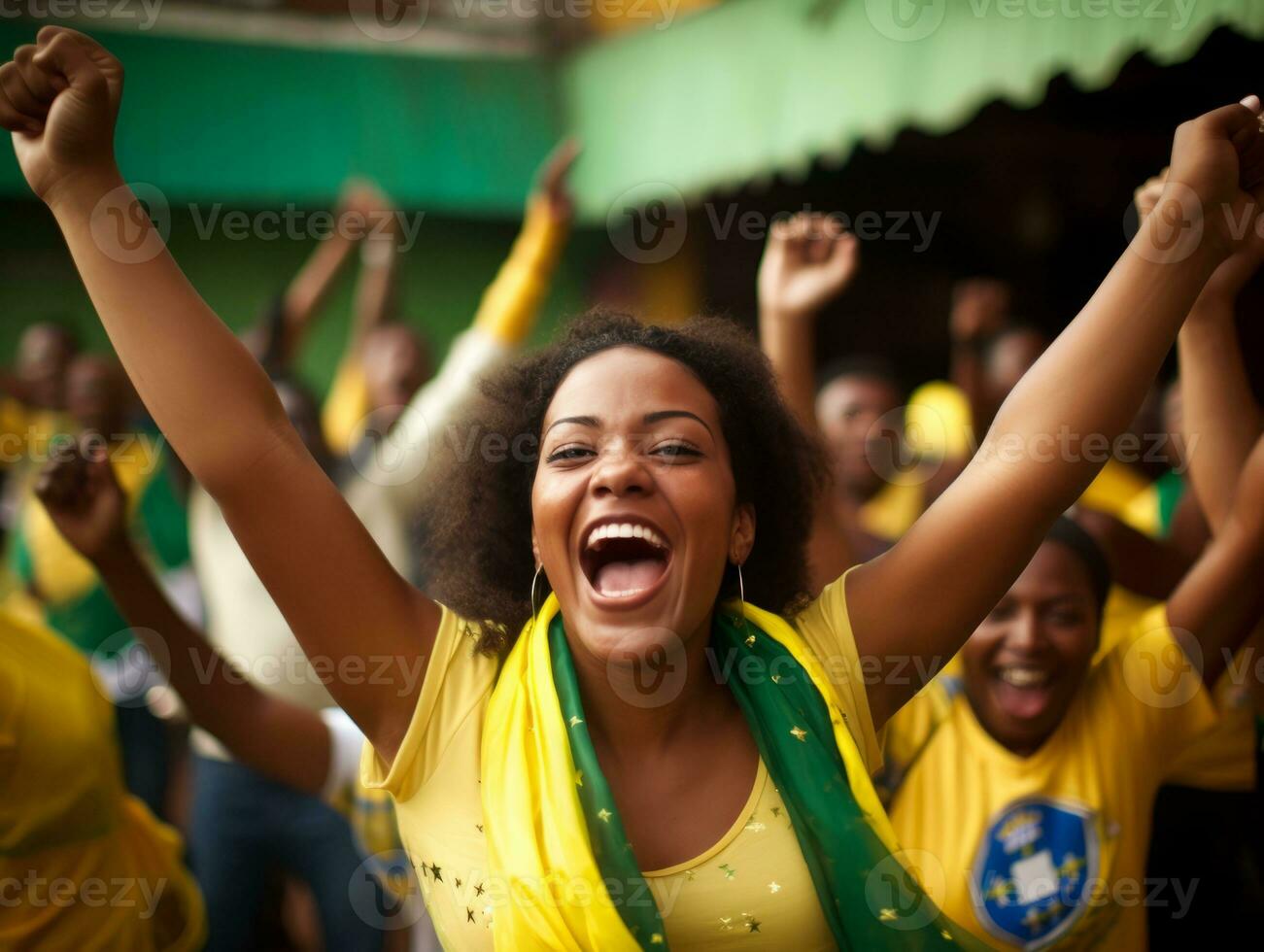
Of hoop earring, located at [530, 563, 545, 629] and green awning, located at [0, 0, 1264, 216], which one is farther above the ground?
green awning, located at [0, 0, 1264, 216]

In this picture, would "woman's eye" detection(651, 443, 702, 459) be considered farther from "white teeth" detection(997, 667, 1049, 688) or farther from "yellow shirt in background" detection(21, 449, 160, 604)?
"yellow shirt in background" detection(21, 449, 160, 604)

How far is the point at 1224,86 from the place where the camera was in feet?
15.0

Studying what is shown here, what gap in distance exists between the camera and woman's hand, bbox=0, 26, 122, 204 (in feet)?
4.76

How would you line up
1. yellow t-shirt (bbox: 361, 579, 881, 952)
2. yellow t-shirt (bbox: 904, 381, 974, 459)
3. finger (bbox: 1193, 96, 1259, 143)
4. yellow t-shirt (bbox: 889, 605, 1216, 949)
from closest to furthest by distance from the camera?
yellow t-shirt (bbox: 361, 579, 881, 952) < finger (bbox: 1193, 96, 1259, 143) < yellow t-shirt (bbox: 889, 605, 1216, 949) < yellow t-shirt (bbox: 904, 381, 974, 459)

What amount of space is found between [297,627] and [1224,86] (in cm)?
432

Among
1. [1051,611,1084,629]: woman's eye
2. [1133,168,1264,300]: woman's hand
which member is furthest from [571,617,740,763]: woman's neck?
[1133,168,1264,300]: woman's hand

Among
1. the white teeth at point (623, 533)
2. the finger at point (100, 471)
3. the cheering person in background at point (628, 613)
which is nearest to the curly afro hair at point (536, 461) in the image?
the cheering person in background at point (628, 613)

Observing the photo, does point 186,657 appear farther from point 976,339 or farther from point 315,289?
point 976,339

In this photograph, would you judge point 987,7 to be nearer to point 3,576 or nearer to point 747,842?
point 747,842

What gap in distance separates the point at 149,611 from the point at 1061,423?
166cm

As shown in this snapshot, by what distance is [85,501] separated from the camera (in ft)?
7.45

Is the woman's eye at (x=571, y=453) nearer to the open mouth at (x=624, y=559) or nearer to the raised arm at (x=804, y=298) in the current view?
the open mouth at (x=624, y=559)

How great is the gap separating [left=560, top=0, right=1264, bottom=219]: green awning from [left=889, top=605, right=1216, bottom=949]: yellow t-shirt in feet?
4.95

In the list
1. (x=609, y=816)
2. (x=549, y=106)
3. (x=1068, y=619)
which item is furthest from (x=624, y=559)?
(x=549, y=106)
